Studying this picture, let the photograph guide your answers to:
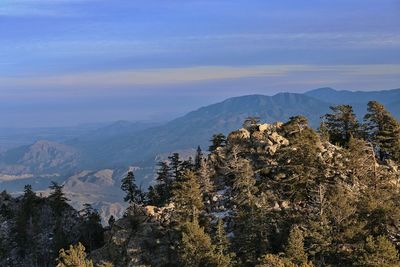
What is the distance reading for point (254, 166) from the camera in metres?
71.9

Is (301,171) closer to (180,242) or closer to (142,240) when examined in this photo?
(180,242)

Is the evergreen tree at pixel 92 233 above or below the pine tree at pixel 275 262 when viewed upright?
below

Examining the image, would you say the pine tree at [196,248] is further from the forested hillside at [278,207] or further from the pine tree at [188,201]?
the pine tree at [188,201]

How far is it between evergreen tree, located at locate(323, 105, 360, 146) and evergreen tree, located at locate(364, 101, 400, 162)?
114 inches

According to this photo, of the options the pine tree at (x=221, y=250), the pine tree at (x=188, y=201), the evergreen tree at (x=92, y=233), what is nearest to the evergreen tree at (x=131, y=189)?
the evergreen tree at (x=92, y=233)

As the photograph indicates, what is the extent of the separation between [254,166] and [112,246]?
23428 mm

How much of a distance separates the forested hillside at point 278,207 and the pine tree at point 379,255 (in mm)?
107

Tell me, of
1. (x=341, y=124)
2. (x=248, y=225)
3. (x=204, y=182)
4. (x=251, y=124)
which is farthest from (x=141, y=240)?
(x=341, y=124)

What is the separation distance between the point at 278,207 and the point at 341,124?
97.9ft

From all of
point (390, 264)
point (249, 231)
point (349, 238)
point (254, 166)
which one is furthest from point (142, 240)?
point (390, 264)

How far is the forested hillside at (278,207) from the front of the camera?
5372cm

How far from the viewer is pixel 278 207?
63062 mm

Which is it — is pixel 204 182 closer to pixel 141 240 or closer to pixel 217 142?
pixel 141 240

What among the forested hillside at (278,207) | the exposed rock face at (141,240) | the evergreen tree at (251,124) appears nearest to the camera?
the forested hillside at (278,207)
